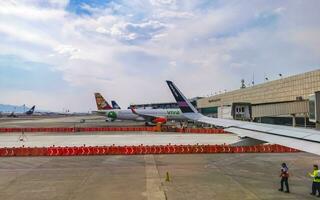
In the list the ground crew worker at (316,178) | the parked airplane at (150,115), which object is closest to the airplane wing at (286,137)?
the ground crew worker at (316,178)

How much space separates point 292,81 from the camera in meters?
62.7

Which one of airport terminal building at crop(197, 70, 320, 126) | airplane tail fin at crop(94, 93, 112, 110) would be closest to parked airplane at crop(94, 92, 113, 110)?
airplane tail fin at crop(94, 93, 112, 110)

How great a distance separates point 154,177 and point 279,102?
172ft

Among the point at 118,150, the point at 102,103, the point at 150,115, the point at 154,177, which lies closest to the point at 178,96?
the point at 154,177

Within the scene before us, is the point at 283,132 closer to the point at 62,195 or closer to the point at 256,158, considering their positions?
the point at 62,195

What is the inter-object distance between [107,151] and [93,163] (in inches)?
220

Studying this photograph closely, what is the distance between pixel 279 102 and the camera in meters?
69.0

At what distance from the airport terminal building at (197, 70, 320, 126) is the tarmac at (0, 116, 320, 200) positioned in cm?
2021

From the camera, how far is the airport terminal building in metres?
52.0

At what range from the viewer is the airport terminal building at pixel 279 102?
52.0 m

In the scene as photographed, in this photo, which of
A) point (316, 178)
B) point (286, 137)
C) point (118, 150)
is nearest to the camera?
point (286, 137)

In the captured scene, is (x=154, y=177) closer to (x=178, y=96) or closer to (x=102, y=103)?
(x=178, y=96)

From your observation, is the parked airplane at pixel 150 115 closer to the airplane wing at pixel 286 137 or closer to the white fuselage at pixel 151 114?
the white fuselage at pixel 151 114

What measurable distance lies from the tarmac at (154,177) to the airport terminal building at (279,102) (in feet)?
66.3
